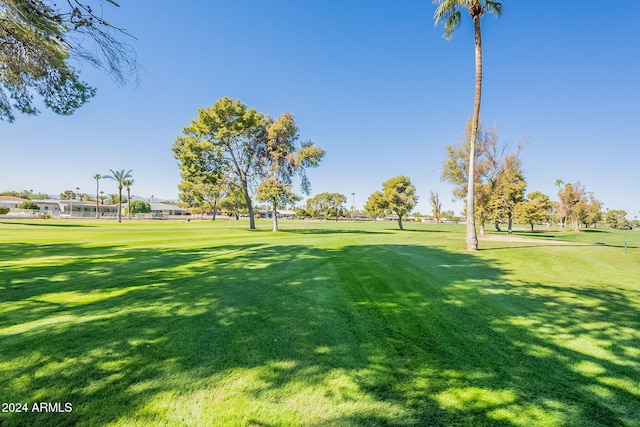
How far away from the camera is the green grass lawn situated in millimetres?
2529

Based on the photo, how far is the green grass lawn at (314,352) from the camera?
99.6 inches

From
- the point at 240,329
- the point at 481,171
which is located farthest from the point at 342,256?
the point at 481,171

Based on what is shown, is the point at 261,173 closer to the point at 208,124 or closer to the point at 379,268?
the point at 208,124

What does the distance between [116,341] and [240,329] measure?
1552 mm

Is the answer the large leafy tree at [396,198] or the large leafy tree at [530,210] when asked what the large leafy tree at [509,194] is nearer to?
the large leafy tree at [530,210]

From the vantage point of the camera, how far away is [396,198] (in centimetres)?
4703

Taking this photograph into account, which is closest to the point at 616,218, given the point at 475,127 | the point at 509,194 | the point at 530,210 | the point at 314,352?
the point at 530,210

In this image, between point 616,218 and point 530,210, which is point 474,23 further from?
point 616,218

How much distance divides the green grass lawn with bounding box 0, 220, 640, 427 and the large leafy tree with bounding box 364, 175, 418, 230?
40034 millimetres

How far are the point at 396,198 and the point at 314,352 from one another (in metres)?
45.5

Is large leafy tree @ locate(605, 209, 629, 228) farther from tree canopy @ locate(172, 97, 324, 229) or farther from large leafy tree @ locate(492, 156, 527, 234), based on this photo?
tree canopy @ locate(172, 97, 324, 229)

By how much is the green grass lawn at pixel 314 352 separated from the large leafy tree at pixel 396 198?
1576 inches

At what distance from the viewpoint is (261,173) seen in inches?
1270

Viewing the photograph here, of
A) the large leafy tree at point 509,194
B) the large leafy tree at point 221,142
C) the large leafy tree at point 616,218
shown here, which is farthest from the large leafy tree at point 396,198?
the large leafy tree at point 616,218
